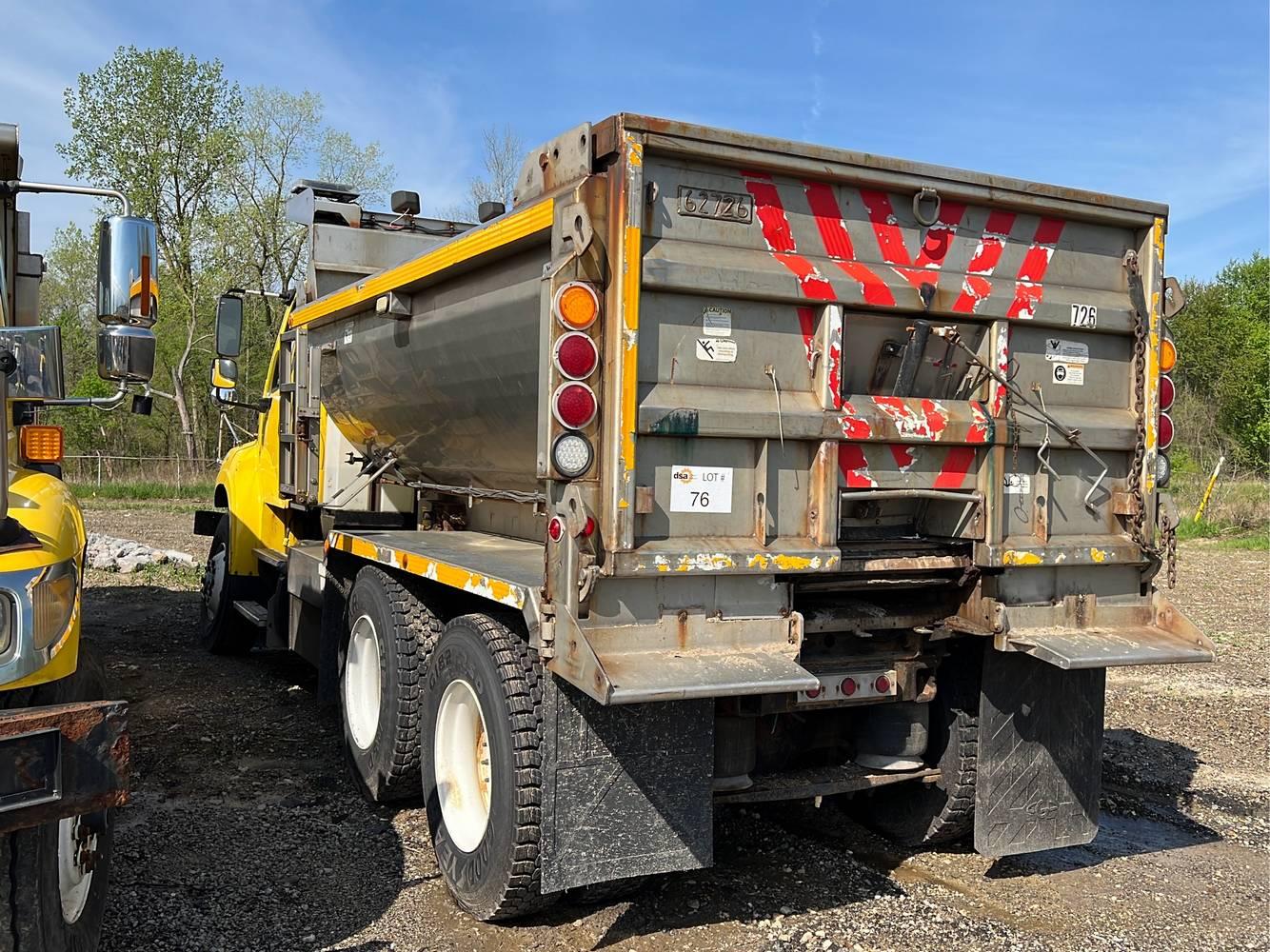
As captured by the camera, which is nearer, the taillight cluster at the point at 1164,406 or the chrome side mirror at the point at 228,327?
the taillight cluster at the point at 1164,406

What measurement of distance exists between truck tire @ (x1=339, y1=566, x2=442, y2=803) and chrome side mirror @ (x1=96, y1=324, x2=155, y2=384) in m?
2.02

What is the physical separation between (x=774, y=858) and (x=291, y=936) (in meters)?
2.03

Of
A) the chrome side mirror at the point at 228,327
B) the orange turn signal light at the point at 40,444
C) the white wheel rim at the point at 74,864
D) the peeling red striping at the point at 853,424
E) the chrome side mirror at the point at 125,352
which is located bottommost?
the white wheel rim at the point at 74,864

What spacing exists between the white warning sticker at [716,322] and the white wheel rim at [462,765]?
5.48 feet

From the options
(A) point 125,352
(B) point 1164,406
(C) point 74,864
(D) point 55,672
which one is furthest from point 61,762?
(B) point 1164,406

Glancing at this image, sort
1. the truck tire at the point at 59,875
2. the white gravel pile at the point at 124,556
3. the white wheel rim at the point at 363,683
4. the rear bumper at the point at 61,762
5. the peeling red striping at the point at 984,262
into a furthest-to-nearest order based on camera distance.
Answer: the white gravel pile at the point at 124,556
the white wheel rim at the point at 363,683
the peeling red striping at the point at 984,262
the truck tire at the point at 59,875
the rear bumper at the point at 61,762

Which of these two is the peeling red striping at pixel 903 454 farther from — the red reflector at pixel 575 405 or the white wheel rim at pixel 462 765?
the white wheel rim at pixel 462 765

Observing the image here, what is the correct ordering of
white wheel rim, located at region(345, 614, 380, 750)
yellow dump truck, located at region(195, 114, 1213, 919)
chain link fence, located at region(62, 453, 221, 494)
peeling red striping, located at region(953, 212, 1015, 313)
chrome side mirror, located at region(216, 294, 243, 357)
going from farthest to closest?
chain link fence, located at region(62, 453, 221, 494) → chrome side mirror, located at region(216, 294, 243, 357) → white wheel rim, located at region(345, 614, 380, 750) → peeling red striping, located at region(953, 212, 1015, 313) → yellow dump truck, located at region(195, 114, 1213, 919)

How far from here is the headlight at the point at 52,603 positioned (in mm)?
2818

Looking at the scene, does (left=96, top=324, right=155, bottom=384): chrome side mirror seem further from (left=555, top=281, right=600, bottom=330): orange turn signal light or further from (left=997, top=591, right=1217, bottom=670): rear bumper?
(left=997, top=591, right=1217, bottom=670): rear bumper

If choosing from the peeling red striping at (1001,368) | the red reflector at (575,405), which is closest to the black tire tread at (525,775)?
the red reflector at (575,405)

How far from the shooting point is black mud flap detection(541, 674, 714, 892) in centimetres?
365

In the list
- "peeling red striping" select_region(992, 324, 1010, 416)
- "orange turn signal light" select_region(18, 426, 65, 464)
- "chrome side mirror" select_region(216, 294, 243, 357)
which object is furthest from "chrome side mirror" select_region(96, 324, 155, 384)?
"chrome side mirror" select_region(216, 294, 243, 357)

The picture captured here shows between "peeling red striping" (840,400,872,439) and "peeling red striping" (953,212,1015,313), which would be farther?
"peeling red striping" (953,212,1015,313)
